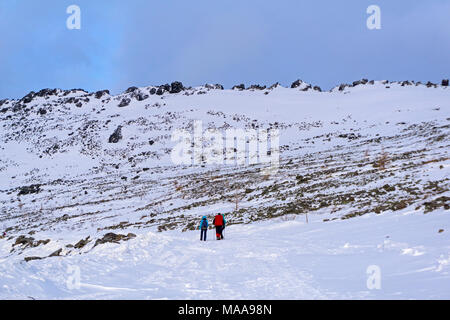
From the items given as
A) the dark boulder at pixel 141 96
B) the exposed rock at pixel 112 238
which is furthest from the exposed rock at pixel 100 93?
the exposed rock at pixel 112 238

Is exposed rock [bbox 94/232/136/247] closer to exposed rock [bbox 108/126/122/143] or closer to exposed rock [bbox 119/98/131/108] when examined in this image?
exposed rock [bbox 108/126/122/143]

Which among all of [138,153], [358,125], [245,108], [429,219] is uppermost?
[245,108]

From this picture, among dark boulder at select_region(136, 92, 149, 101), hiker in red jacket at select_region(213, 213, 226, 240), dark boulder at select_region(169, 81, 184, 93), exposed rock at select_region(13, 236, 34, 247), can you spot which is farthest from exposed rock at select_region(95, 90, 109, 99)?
hiker in red jacket at select_region(213, 213, 226, 240)

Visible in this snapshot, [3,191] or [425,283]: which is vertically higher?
[3,191]

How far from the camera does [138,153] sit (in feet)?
238

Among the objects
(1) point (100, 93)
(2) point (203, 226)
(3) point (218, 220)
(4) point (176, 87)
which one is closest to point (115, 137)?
(4) point (176, 87)

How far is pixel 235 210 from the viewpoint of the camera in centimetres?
2583

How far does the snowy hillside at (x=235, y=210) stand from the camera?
8172 millimetres

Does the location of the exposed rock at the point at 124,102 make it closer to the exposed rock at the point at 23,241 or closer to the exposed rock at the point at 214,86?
the exposed rock at the point at 214,86

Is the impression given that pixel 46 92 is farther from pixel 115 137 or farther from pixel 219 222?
pixel 219 222

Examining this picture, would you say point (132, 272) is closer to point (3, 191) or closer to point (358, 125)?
point (3, 191)

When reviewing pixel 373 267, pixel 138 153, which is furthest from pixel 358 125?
pixel 373 267
